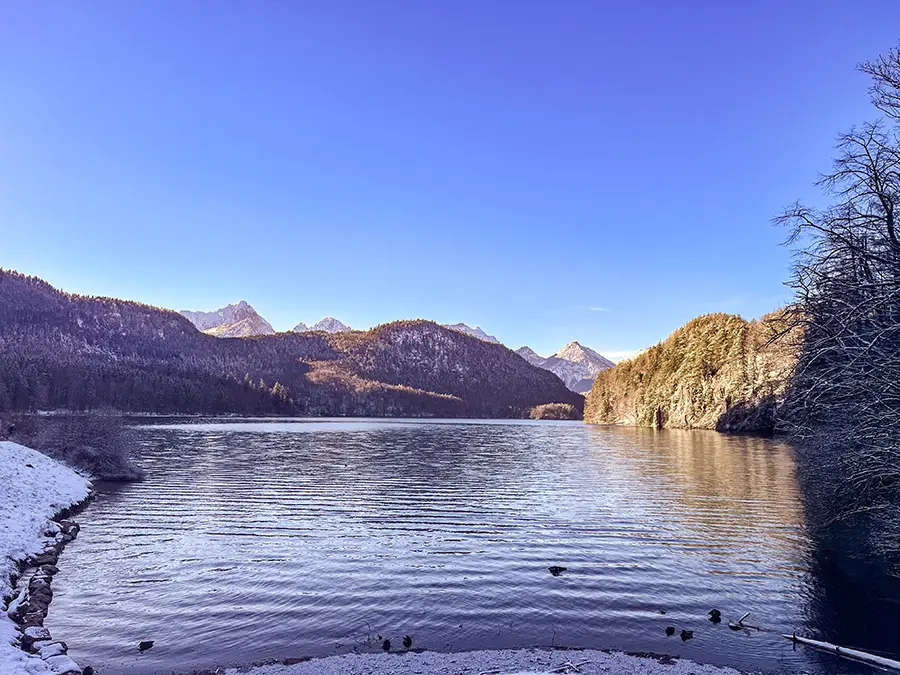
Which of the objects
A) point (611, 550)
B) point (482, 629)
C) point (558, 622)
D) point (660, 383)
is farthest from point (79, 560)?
point (660, 383)

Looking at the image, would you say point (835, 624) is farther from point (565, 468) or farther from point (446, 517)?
point (565, 468)

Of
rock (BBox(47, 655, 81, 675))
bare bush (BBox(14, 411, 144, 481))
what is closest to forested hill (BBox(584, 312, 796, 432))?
bare bush (BBox(14, 411, 144, 481))

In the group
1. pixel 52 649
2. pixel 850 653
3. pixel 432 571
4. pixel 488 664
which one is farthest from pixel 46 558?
pixel 850 653

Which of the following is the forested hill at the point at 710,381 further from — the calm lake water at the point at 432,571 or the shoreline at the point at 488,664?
the shoreline at the point at 488,664

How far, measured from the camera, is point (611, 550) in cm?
2441

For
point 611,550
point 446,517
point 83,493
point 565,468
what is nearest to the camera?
point 611,550

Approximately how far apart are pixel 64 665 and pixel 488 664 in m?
9.54

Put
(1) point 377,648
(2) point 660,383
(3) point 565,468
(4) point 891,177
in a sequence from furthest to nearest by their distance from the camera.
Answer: (2) point 660,383 < (3) point 565,468 < (4) point 891,177 < (1) point 377,648

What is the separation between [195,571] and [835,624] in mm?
20826

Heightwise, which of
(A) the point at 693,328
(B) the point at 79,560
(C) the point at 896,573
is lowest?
(B) the point at 79,560

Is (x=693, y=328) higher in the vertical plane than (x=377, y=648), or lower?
higher

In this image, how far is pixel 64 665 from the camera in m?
12.8

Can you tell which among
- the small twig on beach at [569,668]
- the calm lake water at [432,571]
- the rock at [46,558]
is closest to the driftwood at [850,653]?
the calm lake water at [432,571]

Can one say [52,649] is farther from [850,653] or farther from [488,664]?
[850,653]
